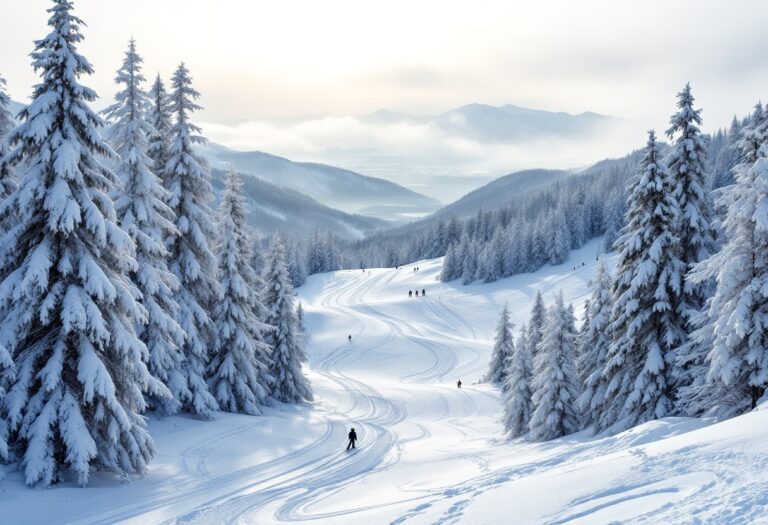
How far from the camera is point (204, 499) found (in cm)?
1559

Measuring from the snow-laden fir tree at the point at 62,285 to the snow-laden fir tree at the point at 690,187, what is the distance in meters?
19.8

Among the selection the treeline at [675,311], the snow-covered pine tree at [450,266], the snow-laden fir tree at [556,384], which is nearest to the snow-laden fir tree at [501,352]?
the treeline at [675,311]

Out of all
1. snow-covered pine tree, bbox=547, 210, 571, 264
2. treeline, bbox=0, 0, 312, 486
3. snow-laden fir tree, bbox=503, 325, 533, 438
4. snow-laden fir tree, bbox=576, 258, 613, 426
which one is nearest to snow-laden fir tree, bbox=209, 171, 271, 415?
treeline, bbox=0, 0, 312, 486

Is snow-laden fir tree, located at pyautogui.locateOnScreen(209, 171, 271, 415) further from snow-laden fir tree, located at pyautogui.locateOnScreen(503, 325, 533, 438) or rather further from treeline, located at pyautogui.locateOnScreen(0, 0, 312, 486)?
snow-laden fir tree, located at pyautogui.locateOnScreen(503, 325, 533, 438)

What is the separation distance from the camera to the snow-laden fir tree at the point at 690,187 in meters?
20.5

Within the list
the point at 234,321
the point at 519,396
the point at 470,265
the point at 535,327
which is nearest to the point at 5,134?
the point at 234,321

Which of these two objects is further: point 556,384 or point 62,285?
point 556,384

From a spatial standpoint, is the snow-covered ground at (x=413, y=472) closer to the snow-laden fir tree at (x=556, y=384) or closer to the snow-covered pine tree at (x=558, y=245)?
the snow-laden fir tree at (x=556, y=384)

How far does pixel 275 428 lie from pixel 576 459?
1597 cm

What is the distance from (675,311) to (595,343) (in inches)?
271

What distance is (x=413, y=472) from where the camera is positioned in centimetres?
1816

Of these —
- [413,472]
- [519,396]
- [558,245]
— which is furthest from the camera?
[558,245]

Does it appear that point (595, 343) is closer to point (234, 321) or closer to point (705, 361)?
point (705, 361)

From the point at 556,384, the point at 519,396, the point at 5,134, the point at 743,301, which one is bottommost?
the point at 519,396
